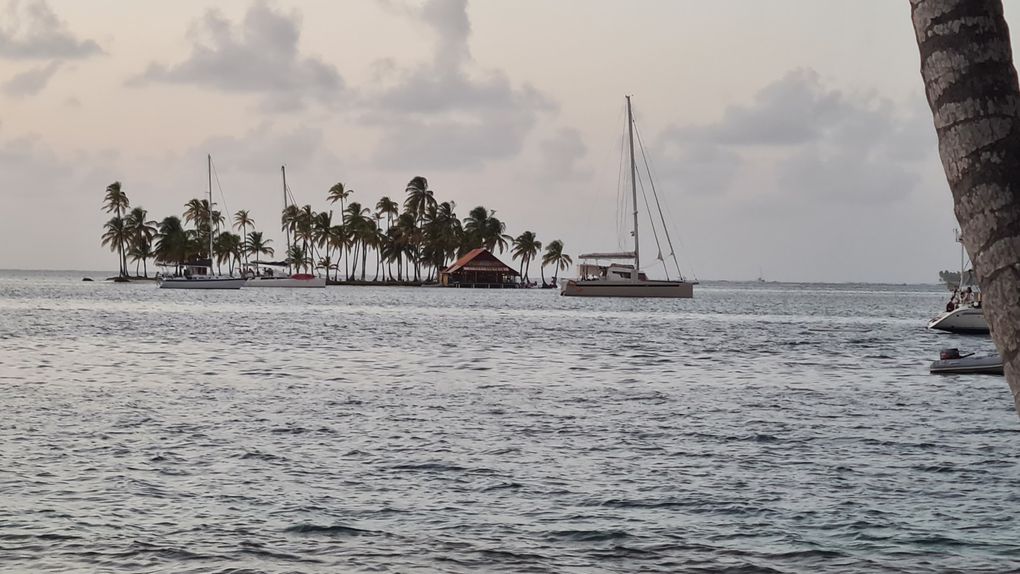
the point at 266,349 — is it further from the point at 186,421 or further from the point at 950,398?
the point at 950,398

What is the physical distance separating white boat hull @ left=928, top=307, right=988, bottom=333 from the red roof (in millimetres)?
127621

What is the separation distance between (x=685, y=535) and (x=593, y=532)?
1.00 meters

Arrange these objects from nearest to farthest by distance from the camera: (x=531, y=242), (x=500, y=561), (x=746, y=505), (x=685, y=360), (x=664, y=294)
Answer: (x=500, y=561), (x=746, y=505), (x=685, y=360), (x=664, y=294), (x=531, y=242)

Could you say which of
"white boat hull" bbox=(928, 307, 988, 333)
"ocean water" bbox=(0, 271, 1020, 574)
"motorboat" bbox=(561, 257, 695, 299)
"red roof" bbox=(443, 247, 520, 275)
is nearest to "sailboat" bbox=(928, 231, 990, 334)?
"white boat hull" bbox=(928, 307, 988, 333)

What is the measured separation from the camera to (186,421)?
21391 millimetres

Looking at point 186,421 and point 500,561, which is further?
point 186,421

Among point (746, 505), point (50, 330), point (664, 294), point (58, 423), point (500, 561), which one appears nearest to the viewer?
point (500, 561)

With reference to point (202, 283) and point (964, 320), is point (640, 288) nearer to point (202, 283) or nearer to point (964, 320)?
point (964, 320)

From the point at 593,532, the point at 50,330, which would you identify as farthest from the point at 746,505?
the point at 50,330

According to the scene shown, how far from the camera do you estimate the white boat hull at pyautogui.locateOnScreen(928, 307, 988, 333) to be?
5531cm

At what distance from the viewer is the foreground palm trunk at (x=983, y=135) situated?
11.0ft

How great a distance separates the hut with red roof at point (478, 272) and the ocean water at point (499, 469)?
146827 millimetres

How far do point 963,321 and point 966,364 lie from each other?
82.4 feet

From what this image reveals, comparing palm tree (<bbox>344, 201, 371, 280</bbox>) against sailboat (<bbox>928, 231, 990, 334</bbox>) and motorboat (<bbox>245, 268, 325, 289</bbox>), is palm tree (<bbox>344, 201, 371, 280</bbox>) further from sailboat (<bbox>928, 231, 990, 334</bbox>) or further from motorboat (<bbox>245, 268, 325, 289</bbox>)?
sailboat (<bbox>928, 231, 990, 334</bbox>)
